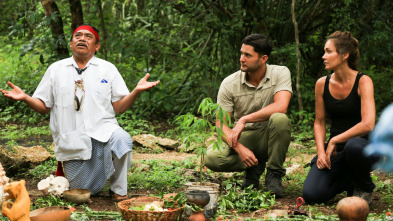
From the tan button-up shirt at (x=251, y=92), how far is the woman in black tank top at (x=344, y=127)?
0.42 metres

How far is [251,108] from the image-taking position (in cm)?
472

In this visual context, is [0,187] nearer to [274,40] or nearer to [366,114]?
[366,114]

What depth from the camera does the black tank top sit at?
4.15 metres

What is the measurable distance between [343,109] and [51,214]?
7.90ft

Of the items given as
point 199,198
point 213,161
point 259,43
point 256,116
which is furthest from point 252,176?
point 199,198

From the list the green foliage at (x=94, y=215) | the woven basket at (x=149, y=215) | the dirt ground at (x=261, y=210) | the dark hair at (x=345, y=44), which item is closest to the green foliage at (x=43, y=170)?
the dirt ground at (x=261, y=210)

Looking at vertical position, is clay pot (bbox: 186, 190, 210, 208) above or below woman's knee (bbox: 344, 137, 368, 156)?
below

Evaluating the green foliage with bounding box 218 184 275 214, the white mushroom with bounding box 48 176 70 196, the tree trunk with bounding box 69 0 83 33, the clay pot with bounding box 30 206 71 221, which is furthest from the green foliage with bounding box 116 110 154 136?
the clay pot with bounding box 30 206 71 221

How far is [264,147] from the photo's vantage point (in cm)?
470

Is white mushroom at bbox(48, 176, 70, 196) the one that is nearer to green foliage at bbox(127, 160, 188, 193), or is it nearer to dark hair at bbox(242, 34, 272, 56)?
green foliage at bbox(127, 160, 188, 193)

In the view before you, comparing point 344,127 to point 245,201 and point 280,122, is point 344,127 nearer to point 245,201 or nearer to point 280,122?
point 280,122

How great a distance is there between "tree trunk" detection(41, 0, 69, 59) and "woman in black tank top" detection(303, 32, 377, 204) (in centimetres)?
507

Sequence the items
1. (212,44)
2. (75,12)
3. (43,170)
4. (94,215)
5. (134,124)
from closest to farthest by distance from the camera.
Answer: (94,215), (43,170), (75,12), (134,124), (212,44)

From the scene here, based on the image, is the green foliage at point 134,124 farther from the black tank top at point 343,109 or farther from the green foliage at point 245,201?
the black tank top at point 343,109
